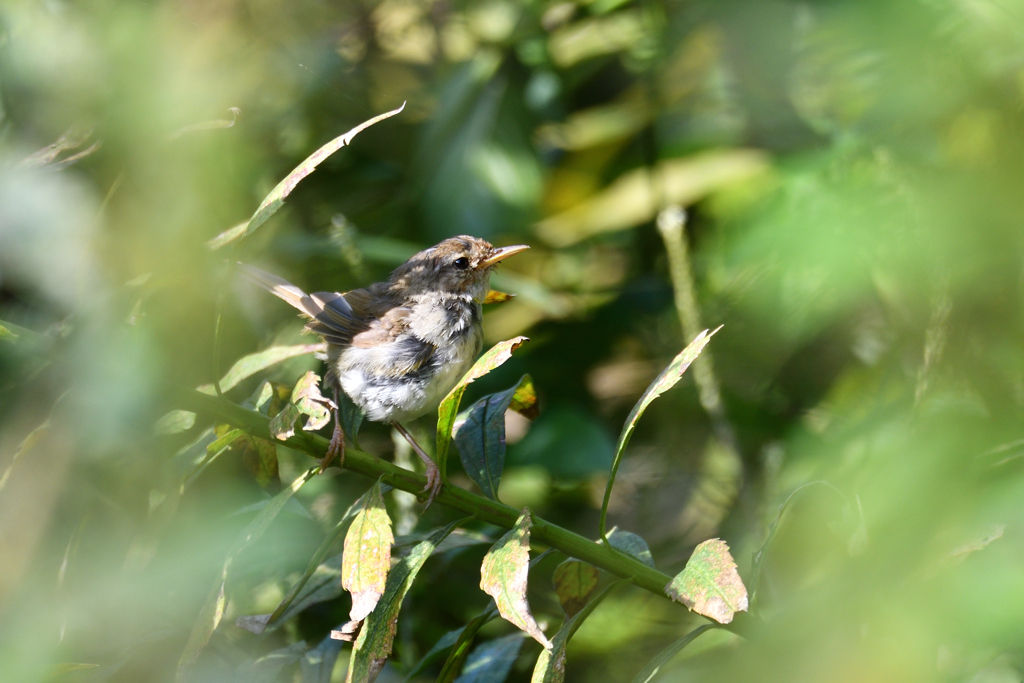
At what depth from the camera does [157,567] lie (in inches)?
59.1

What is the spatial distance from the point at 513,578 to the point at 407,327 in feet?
3.75

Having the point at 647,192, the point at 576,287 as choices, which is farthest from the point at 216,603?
the point at 647,192

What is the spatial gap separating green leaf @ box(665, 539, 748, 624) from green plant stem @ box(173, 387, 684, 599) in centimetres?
12

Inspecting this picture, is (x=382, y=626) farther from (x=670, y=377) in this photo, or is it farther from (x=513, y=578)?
(x=670, y=377)

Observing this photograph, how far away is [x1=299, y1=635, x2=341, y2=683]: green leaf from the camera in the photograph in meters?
→ 1.52

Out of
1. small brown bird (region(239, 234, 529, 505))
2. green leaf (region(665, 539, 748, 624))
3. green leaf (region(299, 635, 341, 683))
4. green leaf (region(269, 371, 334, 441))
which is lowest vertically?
green leaf (region(299, 635, 341, 683))

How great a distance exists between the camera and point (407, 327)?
213 cm

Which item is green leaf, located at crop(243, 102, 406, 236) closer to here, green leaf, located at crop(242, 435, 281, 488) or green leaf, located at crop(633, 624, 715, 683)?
green leaf, located at crop(242, 435, 281, 488)

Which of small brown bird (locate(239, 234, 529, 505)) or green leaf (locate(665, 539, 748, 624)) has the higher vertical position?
green leaf (locate(665, 539, 748, 624))

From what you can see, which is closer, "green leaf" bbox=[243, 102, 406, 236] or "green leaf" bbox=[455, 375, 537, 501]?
"green leaf" bbox=[243, 102, 406, 236]

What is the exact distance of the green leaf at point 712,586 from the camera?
105 centimetres

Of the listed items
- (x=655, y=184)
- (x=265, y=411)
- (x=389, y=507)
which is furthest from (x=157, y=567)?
(x=655, y=184)

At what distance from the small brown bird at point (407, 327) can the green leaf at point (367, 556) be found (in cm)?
50

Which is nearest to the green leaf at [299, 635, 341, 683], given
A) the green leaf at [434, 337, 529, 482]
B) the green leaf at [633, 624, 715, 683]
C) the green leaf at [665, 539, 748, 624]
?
the green leaf at [434, 337, 529, 482]
